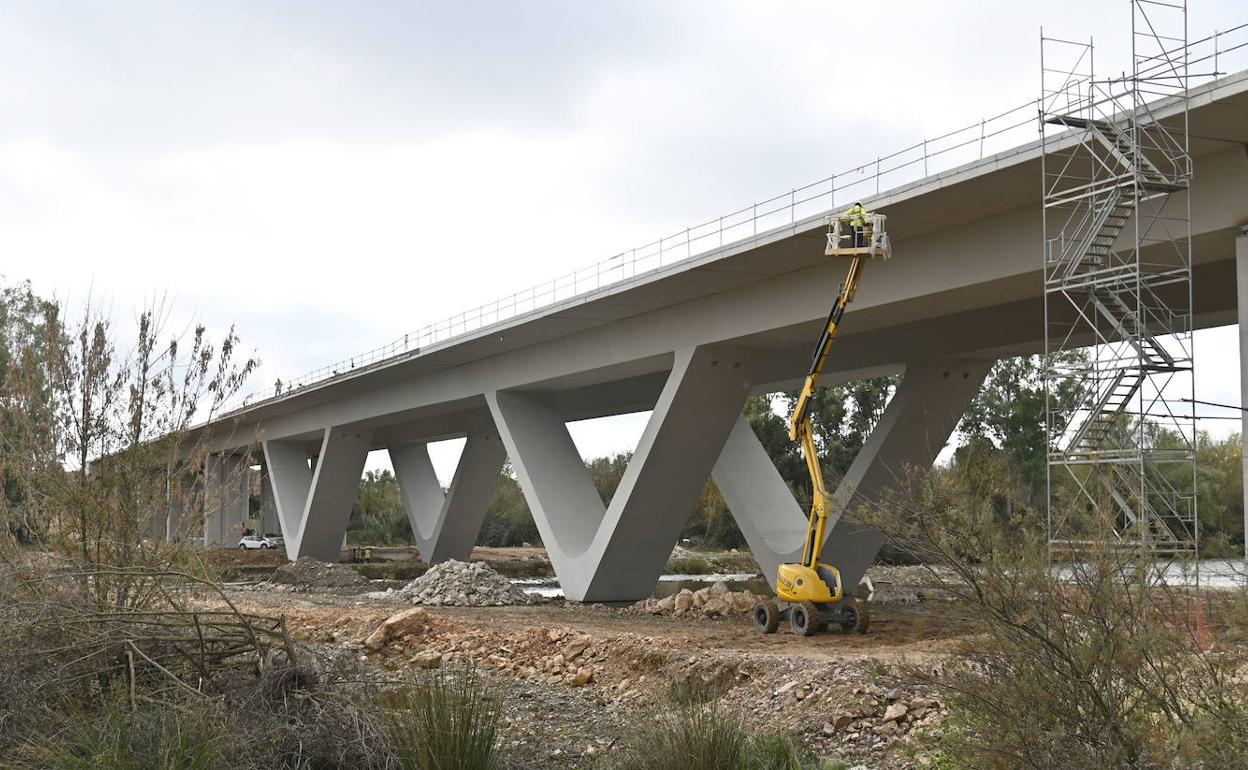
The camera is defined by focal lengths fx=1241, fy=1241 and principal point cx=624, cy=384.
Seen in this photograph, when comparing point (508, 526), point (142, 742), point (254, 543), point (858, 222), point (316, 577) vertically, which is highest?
point (858, 222)

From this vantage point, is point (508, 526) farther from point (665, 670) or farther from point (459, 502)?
point (665, 670)

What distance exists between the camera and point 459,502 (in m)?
Result: 46.9

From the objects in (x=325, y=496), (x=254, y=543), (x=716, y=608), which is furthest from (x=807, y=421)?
(x=254, y=543)

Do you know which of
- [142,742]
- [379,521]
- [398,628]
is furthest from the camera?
[379,521]

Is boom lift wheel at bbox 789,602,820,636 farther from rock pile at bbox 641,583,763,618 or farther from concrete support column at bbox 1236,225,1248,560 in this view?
concrete support column at bbox 1236,225,1248,560

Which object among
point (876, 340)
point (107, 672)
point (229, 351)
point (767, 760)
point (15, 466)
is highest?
point (876, 340)

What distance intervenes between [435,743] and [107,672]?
3.17m

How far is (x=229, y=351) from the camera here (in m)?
12.7

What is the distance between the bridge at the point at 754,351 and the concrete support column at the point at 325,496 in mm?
5547

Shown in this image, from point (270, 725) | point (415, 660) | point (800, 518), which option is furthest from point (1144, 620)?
point (800, 518)

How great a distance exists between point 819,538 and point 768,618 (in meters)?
1.94

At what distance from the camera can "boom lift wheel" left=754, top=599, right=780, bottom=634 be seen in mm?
19406

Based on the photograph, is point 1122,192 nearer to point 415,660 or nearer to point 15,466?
point 415,660

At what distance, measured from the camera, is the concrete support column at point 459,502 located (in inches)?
1773
